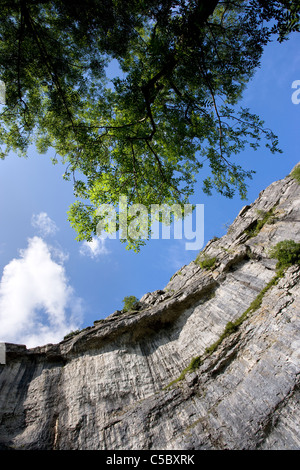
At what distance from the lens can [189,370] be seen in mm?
10492

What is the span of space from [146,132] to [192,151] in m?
3.58

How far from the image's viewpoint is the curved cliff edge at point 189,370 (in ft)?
25.9

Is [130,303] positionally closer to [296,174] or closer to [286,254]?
[286,254]

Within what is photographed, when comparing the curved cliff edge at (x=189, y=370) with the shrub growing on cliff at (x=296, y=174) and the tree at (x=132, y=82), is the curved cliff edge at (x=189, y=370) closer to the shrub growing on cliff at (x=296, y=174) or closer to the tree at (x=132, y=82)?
the shrub growing on cliff at (x=296, y=174)

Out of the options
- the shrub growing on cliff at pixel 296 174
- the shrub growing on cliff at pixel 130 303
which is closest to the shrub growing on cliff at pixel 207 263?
the shrub growing on cliff at pixel 130 303

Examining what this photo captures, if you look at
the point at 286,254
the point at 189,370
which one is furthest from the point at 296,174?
the point at 189,370

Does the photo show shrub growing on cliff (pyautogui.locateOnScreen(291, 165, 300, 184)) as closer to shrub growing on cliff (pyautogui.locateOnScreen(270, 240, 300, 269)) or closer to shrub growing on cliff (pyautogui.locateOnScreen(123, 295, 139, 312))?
shrub growing on cliff (pyautogui.locateOnScreen(270, 240, 300, 269))

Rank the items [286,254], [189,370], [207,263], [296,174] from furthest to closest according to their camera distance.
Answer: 1. [296,174]
2. [207,263]
3. [286,254]
4. [189,370]

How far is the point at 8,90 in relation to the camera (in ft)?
41.1

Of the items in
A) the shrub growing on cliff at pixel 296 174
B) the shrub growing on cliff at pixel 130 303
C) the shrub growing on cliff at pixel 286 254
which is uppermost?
the shrub growing on cliff at pixel 130 303

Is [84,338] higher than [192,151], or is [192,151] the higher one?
[192,151]

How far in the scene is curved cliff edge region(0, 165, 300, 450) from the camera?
25.9ft
